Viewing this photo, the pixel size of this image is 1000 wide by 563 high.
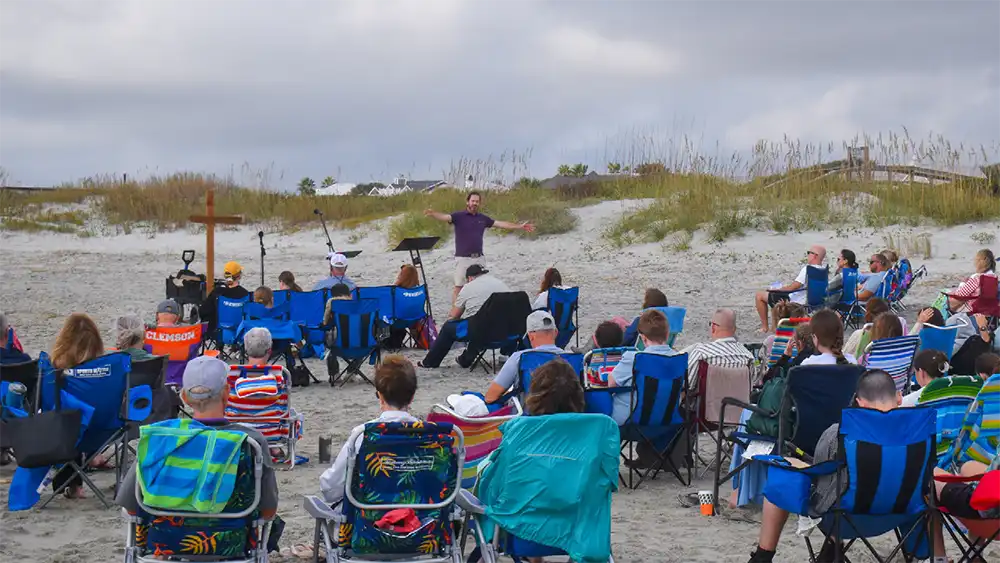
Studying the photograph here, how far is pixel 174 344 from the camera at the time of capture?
857 cm

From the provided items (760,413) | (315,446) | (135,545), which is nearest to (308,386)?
(315,446)

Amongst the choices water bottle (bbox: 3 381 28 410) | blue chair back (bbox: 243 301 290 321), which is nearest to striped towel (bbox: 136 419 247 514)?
water bottle (bbox: 3 381 28 410)

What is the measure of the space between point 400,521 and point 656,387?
244 centimetres

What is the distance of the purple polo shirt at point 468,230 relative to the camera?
1376 cm

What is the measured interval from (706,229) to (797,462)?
1508 centimetres

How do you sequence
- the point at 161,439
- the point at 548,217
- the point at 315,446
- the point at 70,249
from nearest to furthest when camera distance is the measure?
the point at 161,439, the point at 315,446, the point at 548,217, the point at 70,249

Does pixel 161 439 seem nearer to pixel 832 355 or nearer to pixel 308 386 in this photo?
pixel 832 355

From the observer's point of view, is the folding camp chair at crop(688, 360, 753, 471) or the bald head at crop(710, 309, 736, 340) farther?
the bald head at crop(710, 309, 736, 340)

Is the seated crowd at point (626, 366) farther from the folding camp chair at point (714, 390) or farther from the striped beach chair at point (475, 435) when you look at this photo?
the striped beach chair at point (475, 435)

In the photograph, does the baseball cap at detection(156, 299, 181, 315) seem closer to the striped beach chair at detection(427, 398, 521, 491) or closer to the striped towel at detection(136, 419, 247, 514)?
the striped beach chair at detection(427, 398, 521, 491)

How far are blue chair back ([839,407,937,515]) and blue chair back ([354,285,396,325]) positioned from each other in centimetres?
706

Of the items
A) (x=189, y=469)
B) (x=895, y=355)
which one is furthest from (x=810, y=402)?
(x=189, y=469)

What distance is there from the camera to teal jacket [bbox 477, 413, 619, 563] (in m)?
4.59

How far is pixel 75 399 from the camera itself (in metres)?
6.11
